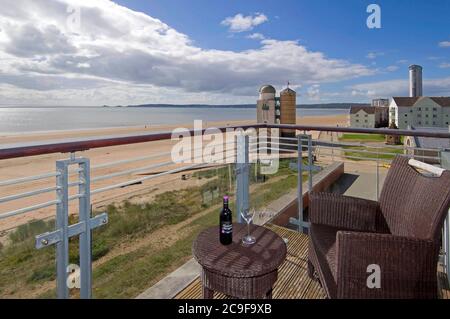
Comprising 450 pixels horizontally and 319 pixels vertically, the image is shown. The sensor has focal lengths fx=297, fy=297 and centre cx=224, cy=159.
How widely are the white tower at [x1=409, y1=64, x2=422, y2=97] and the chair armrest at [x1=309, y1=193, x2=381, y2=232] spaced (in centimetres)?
5123

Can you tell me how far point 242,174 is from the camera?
108 inches

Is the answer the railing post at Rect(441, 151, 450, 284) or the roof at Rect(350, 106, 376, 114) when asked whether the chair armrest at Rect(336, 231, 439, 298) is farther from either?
the roof at Rect(350, 106, 376, 114)

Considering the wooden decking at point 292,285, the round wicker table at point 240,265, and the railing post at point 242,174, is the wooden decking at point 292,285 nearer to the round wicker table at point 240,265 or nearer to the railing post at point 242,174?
the round wicker table at point 240,265

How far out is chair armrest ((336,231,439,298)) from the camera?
1312 mm

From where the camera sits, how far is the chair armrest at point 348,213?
1984mm

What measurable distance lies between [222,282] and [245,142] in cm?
149

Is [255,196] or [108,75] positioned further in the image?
[108,75]

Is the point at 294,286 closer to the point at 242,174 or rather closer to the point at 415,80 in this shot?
the point at 242,174

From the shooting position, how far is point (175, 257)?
111 inches

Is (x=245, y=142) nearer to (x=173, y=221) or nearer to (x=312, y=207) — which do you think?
(x=312, y=207)

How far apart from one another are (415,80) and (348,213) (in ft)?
175

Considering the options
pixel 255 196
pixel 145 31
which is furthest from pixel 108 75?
pixel 255 196

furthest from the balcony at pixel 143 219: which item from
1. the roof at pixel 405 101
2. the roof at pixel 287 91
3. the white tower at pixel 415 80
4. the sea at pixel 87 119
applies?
the white tower at pixel 415 80

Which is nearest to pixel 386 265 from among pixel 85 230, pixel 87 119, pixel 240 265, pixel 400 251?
pixel 400 251
